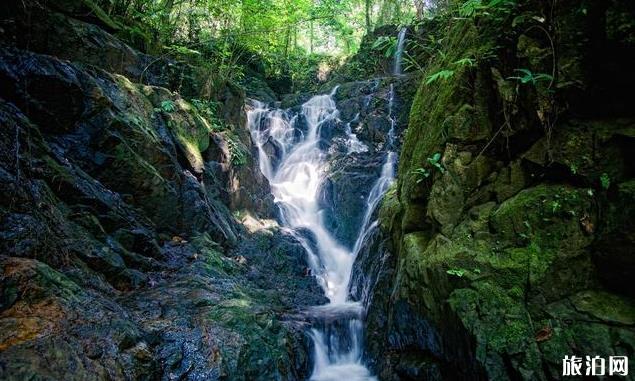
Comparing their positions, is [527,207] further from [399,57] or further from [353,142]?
[399,57]

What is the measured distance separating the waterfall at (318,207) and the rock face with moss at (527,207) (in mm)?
1390

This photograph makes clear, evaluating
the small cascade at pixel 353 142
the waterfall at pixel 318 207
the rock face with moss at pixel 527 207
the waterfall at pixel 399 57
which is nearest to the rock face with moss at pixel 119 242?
the waterfall at pixel 318 207

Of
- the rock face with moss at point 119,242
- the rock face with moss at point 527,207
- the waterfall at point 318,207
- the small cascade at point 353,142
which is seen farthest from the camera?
the small cascade at point 353,142

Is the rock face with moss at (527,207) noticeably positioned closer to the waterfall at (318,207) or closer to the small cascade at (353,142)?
the waterfall at (318,207)

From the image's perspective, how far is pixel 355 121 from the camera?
53.2 ft

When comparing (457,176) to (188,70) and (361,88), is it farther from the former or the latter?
(361,88)

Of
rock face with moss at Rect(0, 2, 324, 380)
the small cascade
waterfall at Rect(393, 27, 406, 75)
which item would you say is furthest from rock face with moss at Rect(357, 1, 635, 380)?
waterfall at Rect(393, 27, 406, 75)

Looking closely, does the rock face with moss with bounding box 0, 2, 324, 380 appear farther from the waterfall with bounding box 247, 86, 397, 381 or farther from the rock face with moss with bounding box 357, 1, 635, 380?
the rock face with moss with bounding box 357, 1, 635, 380

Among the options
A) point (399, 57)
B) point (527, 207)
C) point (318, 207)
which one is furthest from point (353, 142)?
point (527, 207)

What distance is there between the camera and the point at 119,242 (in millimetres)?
5703

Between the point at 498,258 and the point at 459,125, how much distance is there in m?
1.72

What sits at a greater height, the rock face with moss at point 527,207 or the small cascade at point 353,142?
the small cascade at point 353,142

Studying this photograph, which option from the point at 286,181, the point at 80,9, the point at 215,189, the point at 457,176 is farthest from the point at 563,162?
the point at 286,181

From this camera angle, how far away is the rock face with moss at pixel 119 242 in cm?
343
